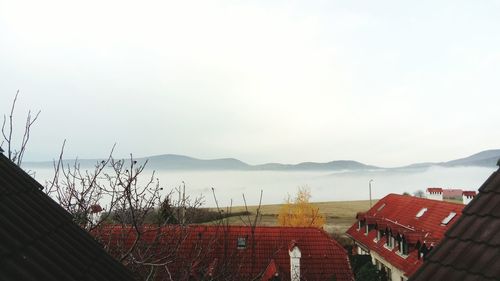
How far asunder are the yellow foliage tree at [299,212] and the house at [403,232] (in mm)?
13755

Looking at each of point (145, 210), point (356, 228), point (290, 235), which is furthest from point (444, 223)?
point (145, 210)

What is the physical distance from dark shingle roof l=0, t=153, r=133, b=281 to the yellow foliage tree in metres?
42.3

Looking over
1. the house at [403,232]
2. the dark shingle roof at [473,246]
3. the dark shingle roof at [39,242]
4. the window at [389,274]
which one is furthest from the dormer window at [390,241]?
the dark shingle roof at [39,242]

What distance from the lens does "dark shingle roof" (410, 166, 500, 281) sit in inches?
117

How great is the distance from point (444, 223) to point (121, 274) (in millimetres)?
21807

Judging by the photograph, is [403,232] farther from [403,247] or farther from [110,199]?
[110,199]

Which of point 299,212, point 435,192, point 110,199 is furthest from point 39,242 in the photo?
point 299,212

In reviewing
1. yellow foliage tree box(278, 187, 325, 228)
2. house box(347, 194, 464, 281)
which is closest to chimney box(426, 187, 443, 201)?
house box(347, 194, 464, 281)

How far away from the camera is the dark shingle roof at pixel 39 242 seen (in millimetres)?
2395

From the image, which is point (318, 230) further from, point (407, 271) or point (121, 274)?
point (121, 274)

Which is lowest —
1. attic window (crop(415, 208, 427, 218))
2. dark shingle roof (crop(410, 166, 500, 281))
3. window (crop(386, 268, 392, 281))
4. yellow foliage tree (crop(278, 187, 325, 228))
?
window (crop(386, 268, 392, 281))

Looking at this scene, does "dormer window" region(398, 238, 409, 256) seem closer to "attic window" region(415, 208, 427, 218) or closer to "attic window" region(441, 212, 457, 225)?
"attic window" region(441, 212, 457, 225)

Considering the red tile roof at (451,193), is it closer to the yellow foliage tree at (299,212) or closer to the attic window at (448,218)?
the yellow foliage tree at (299,212)

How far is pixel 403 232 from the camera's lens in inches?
851
